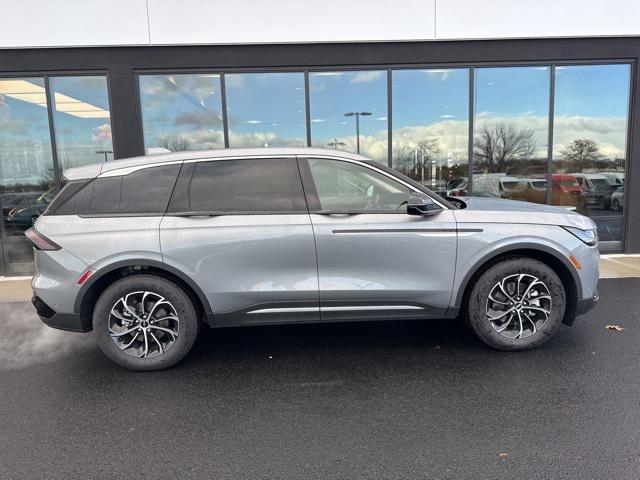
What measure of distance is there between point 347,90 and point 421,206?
5.09 metres

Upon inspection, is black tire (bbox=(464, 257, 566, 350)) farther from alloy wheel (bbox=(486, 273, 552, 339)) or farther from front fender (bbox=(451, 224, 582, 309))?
front fender (bbox=(451, 224, 582, 309))

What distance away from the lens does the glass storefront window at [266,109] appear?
7918 mm

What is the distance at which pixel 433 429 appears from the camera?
2891 mm

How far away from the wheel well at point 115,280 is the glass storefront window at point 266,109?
4.81 m

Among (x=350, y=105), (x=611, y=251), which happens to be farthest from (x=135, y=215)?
(x=611, y=251)

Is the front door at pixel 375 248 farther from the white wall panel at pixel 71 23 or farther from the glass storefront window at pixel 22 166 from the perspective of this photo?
the glass storefront window at pixel 22 166

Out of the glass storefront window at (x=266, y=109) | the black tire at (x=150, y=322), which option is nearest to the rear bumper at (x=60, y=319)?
the black tire at (x=150, y=322)

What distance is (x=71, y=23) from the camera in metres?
7.22

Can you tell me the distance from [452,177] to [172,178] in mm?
6100

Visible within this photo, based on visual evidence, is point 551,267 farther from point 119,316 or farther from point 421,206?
point 119,316

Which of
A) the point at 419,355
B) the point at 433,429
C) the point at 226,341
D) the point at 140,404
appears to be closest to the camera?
the point at 433,429

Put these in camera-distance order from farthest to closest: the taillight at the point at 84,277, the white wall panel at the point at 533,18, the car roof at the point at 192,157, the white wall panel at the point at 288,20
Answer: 1. the white wall panel at the point at 533,18
2. the white wall panel at the point at 288,20
3. the car roof at the point at 192,157
4. the taillight at the point at 84,277

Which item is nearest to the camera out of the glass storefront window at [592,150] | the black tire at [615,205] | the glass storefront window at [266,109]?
the glass storefront window at [266,109]

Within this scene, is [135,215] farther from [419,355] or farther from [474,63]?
[474,63]
